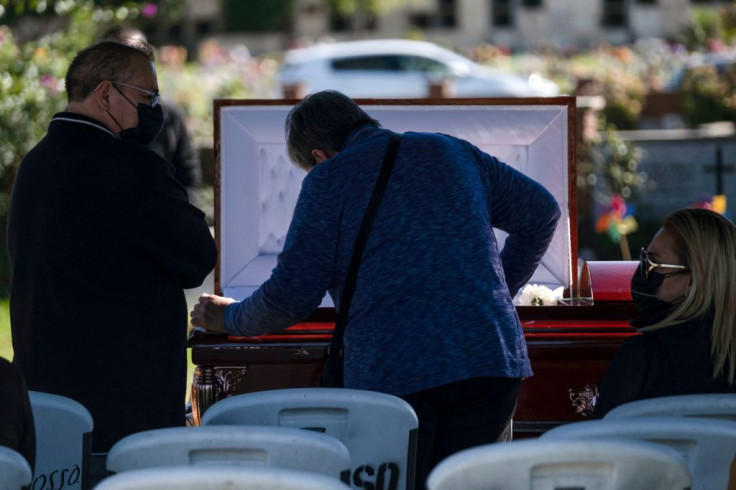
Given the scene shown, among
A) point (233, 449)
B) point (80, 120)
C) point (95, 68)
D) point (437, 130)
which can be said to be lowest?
point (233, 449)

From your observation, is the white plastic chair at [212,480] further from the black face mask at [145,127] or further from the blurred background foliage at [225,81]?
the blurred background foliage at [225,81]

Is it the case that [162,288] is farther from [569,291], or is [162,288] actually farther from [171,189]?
[569,291]

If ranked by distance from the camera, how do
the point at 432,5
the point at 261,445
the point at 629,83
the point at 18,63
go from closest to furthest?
the point at 261,445
the point at 18,63
the point at 629,83
the point at 432,5

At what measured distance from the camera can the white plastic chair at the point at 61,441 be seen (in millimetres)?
2578

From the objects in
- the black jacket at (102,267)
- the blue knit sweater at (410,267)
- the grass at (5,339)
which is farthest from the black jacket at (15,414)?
the grass at (5,339)

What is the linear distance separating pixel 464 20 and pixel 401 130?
41969 mm

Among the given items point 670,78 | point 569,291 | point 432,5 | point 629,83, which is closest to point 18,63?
point 569,291

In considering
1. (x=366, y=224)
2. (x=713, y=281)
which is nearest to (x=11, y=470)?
(x=366, y=224)

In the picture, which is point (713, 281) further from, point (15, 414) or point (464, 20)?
point (464, 20)

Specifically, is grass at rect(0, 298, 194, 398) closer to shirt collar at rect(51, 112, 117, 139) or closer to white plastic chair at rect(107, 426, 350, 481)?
shirt collar at rect(51, 112, 117, 139)

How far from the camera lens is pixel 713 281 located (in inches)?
116

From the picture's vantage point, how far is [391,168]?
2.87 m

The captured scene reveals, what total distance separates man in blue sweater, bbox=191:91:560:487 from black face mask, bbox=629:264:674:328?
346 mm

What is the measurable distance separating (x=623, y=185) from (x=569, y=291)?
21.3ft
